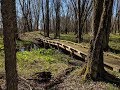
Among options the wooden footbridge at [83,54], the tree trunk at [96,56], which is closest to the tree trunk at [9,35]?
the tree trunk at [96,56]

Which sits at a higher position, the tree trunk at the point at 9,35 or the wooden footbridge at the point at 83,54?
the tree trunk at the point at 9,35

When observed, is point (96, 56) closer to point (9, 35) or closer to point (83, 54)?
point (9, 35)

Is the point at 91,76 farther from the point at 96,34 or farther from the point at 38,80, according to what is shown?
the point at 38,80

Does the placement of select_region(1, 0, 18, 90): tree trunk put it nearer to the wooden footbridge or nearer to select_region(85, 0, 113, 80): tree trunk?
select_region(85, 0, 113, 80): tree trunk

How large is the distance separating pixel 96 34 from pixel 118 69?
2.89m

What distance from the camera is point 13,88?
7.30 meters

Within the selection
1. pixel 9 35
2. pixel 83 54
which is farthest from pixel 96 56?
pixel 83 54

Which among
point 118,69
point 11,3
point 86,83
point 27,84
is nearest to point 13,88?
point 11,3

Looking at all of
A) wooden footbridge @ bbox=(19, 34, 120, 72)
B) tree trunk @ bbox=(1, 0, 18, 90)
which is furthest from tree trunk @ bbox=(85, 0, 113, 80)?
tree trunk @ bbox=(1, 0, 18, 90)

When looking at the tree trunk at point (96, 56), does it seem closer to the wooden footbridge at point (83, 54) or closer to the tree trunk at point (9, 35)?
the wooden footbridge at point (83, 54)

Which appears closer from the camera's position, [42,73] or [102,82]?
[102,82]

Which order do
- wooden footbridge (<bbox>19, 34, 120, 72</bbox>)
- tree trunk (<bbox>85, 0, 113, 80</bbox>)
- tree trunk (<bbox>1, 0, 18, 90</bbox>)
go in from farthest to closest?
wooden footbridge (<bbox>19, 34, 120, 72</bbox>), tree trunk (<bbox>85, 0, 113, 80</bbox>), tree trunk (<bbox>1, 0, 18, 90</bbox>)

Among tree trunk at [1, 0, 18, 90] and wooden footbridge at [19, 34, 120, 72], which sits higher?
tree trunk at [1, 0, 18, 90]

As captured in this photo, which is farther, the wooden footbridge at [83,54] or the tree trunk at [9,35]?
the wooden footbridge at [83,54]
